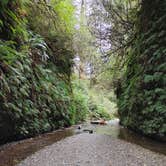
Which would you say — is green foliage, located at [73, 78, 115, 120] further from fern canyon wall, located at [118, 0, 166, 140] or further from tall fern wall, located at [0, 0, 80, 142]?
fern canyon wall, located at [118, 0, 166, 140]

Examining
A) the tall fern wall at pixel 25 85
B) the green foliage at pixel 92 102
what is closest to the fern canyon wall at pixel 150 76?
the tall fern wall at pixel 25 85

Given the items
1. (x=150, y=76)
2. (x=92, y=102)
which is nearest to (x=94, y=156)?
(x=150, y=76)

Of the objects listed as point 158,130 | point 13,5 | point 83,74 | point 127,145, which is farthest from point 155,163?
point 83,74

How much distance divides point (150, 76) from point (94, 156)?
354 cm

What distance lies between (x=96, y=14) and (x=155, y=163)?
34.0 feet

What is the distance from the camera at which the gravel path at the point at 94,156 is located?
16.2 ft

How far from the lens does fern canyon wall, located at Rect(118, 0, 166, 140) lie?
751 centimetres

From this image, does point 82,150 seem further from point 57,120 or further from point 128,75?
point 128,75

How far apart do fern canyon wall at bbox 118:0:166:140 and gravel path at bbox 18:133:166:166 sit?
1.34 metres

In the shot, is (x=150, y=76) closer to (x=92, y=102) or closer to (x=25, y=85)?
(x=25, y=85)

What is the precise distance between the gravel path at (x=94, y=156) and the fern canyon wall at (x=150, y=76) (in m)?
1.34

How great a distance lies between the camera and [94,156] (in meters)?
5.50

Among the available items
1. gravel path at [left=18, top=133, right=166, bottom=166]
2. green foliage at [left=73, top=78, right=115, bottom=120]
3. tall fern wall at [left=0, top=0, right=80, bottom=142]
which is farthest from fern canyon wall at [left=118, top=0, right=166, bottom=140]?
green foliage at [left=73, top=78, right=115, bottom=120]

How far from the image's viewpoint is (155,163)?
16.3 ft
